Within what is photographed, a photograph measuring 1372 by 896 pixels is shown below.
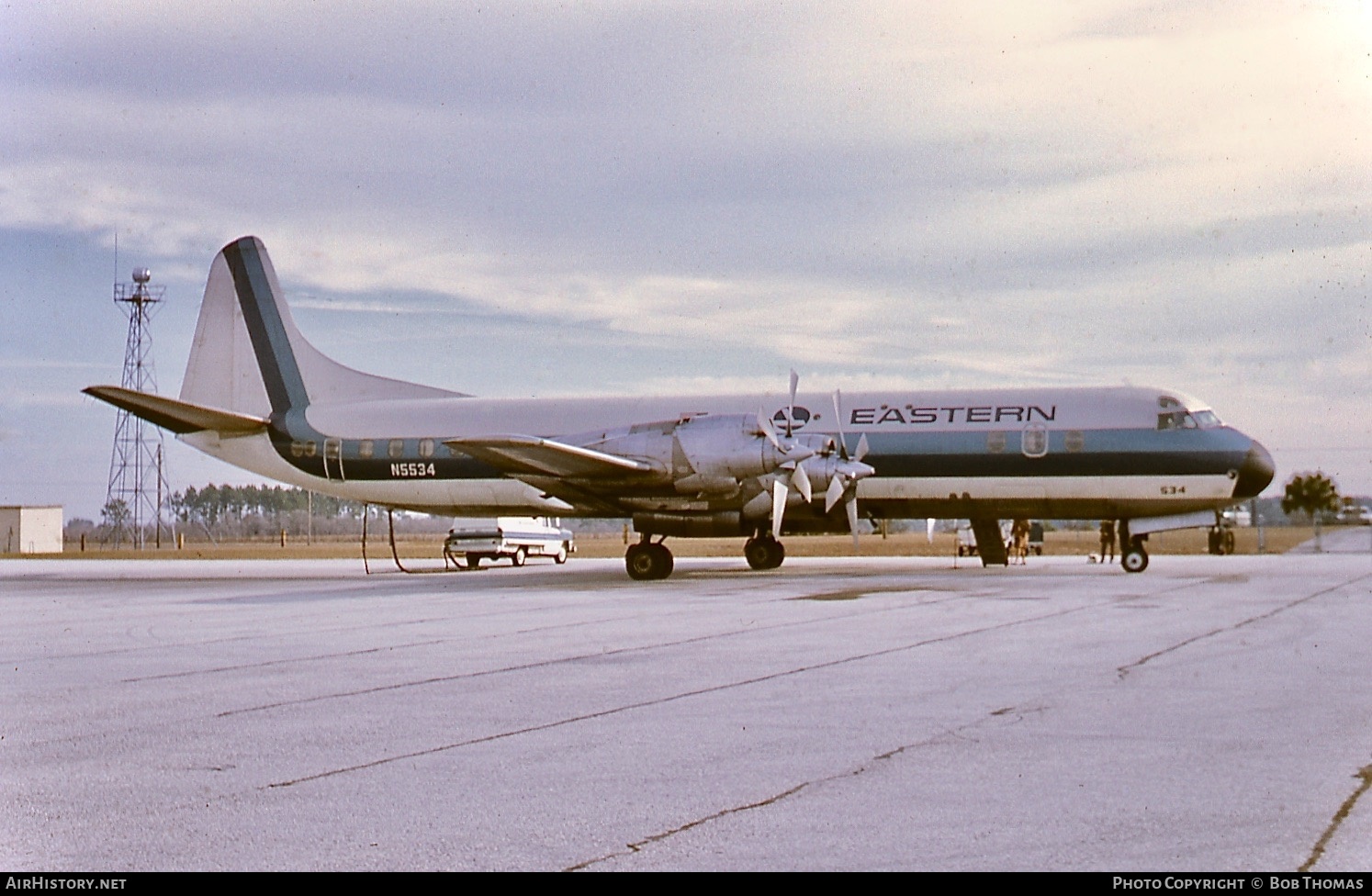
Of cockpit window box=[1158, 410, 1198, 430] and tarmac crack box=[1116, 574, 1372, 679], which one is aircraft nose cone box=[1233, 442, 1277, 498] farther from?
tarmac crack box=[1116, 574, 1372, 679]

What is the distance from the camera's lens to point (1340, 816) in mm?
6211

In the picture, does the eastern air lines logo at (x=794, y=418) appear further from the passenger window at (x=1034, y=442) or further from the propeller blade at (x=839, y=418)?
the passenger window at (x=1034, y=442)

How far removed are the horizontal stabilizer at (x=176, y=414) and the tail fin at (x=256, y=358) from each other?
1266mm

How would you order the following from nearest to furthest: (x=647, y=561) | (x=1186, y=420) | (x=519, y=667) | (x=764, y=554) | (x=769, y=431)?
(x=519, y=667) → (x=769, y=431) → (x=1186, y=420) → (x=647, y=561) → (x=764, y=554)

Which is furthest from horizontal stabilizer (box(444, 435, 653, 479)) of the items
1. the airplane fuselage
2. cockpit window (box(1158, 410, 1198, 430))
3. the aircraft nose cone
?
the aircraft nose cone

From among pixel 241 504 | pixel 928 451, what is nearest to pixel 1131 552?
pixel 928 451

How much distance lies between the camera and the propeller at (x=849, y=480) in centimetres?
2791

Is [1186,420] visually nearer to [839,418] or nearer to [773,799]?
[839,418]

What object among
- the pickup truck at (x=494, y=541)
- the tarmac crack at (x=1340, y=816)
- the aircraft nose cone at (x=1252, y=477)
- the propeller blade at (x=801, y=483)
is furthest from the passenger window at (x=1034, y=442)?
the tarmac crack at (x=1340, y=816)

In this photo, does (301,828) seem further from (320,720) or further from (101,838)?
(320,720)

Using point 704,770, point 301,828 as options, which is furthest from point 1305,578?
point 301,828

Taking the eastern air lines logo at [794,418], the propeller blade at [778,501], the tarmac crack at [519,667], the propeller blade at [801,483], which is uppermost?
the eastern air lines logo at [794,418]

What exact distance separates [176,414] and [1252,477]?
26459 mm

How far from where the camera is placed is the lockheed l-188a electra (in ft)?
90.9
